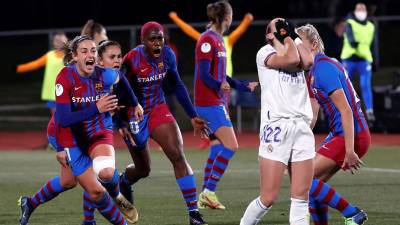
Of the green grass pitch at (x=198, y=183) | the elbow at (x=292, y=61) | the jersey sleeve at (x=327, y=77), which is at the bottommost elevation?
the green grass pitch at (x=198, y=183)

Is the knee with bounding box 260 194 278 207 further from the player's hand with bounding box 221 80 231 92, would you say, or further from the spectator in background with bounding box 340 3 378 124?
the spectator in background with bounding box 340 3 378 124

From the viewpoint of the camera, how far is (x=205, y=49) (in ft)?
42.7

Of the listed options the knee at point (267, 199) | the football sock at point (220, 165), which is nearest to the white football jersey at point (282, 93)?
the knee at point (267, 199)

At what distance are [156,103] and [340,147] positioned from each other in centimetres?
244

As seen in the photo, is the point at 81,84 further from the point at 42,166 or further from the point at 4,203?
the point at 42,166

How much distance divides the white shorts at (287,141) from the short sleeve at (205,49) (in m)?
3.87

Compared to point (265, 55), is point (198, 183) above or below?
below

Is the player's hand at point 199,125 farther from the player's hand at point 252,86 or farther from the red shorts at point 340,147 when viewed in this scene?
the red shorts at point 340,147

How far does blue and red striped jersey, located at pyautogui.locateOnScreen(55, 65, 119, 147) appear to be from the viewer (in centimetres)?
1018

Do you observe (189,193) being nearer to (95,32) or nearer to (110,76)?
(110,76)

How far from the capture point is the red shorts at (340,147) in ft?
33.1

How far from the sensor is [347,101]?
982 cm

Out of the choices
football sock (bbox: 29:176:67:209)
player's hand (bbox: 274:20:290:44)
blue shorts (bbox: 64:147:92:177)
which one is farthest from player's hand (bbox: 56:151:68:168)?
player's hand (bbox: 274:20:290:44)

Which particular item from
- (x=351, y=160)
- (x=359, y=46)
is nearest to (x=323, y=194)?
(x=351, y=160)
